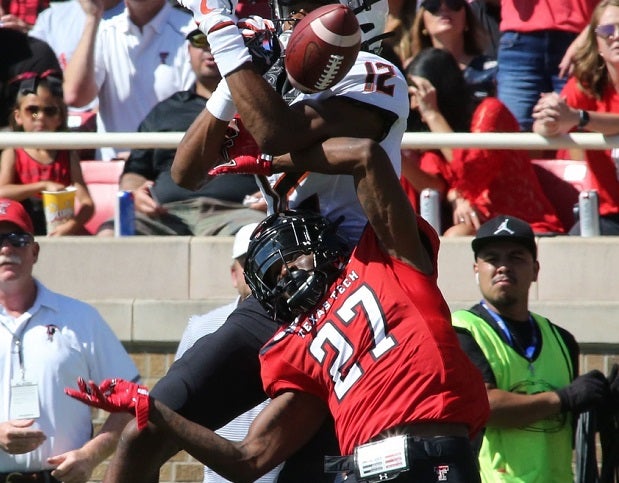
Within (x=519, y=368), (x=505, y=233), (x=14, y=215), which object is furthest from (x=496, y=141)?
(x=14, y=215)

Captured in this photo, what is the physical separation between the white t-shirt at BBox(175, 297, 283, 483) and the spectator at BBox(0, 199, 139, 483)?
34 cm

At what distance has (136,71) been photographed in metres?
8.86

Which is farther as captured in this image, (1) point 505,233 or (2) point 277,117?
(1) point 505,233

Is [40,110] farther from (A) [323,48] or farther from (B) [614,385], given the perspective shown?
(A) [323,48]

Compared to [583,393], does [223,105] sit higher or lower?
higher

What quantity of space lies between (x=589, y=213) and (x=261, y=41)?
3.06 metres

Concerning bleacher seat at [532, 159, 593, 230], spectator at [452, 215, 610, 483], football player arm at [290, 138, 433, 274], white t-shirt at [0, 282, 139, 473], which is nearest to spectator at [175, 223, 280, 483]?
white t-shirt at [0, 282, 139, 473]

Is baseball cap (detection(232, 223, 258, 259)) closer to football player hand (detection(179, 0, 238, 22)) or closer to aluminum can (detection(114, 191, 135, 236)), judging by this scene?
aluminum can (detection(114, 191, 135, 236))

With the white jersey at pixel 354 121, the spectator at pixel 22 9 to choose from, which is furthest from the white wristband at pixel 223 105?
the spectator at pixel 22 9

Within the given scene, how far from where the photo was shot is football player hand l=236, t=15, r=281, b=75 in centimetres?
438

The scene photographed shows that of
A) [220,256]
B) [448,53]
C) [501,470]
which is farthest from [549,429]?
[448,53]

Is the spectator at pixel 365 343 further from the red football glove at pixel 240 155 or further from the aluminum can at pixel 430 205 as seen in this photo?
the aluminum can at pixel 430 205

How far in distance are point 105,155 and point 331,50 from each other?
4.85m

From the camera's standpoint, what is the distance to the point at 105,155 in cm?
879
